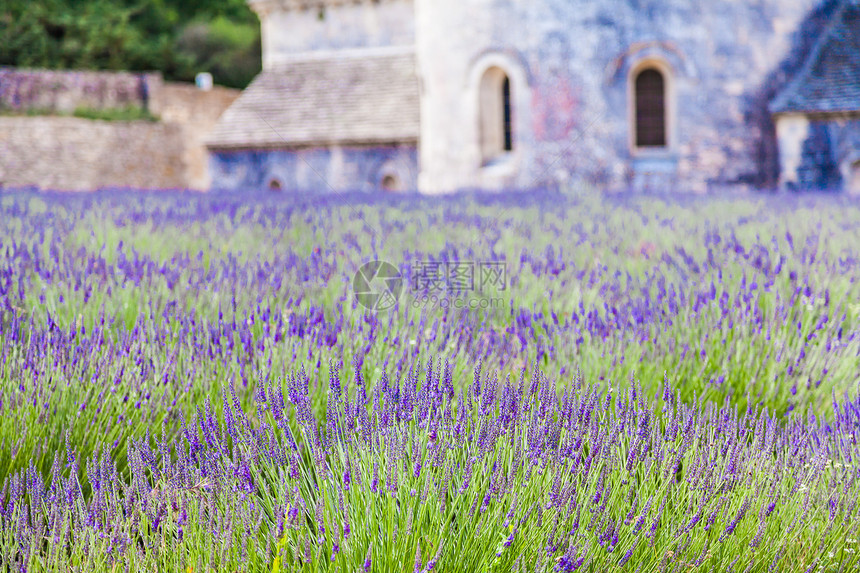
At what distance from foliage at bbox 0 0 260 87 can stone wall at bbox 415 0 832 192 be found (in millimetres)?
15840

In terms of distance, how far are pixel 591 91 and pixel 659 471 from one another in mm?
13238

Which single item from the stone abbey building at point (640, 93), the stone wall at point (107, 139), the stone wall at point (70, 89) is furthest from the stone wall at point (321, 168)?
the stone wall at point (70, 89)

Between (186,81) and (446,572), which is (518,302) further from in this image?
(186,81)

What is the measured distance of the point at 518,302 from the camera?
3.11 meters

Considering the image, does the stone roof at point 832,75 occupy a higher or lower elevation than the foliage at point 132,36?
lower

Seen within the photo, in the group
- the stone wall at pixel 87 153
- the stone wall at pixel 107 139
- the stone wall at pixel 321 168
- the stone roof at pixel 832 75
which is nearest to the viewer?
the stone roof at pixel 832 75

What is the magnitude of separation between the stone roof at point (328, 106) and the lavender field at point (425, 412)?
14378mm

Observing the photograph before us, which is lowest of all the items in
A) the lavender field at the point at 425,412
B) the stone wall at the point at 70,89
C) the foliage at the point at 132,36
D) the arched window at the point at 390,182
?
the lavender field at the point at 425,412

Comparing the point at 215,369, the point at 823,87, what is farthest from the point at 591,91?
the point at 215,369

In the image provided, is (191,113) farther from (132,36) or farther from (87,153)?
(132,36)

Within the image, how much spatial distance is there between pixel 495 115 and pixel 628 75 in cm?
270

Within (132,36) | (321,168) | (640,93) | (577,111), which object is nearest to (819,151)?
(640,93)

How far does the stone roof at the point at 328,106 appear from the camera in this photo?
59.7ft

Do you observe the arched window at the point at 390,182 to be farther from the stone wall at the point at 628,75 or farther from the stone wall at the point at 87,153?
the stone wall at the point at 87,153
